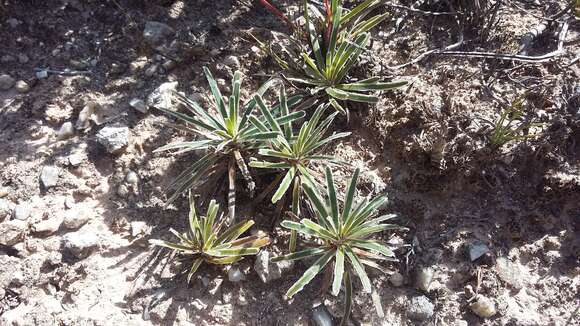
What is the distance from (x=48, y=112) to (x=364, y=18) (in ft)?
7.08

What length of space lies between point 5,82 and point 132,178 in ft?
3.73

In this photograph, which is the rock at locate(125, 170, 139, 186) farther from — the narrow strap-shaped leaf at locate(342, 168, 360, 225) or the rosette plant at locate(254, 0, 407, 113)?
the narrow strap-shaped leaf at locate(342, 168, 360, 225)

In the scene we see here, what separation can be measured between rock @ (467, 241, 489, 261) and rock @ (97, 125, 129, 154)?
2.02m

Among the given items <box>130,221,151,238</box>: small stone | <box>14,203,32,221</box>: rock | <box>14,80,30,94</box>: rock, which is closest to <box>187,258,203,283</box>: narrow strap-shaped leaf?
<box>130,221,151,238</box>: small stone

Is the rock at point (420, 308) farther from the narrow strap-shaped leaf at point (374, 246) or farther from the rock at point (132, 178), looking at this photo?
the rock at point (132, 178)

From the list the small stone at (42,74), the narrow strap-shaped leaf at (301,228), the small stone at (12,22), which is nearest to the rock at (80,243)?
the narrow strap-shaped leaf at (301,228)

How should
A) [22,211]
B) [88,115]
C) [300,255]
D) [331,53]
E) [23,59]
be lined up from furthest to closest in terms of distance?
[23,59] < [88,115] < [331,53] < [22,211] < [300,255]

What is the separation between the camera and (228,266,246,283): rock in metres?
2.52

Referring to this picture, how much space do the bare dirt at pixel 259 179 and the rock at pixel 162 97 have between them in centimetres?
7

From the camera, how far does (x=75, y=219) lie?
8.77ft

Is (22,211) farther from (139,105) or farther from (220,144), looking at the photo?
(220,144)

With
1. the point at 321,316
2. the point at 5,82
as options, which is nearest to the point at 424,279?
the point at 321,316

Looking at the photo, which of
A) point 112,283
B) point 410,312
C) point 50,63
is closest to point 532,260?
point 410,312

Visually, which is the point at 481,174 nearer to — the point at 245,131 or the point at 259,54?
the point at 245,131
